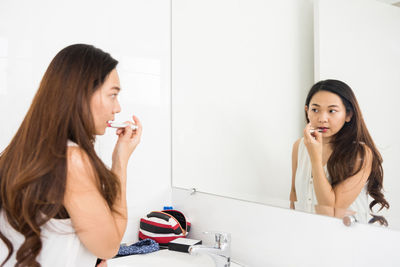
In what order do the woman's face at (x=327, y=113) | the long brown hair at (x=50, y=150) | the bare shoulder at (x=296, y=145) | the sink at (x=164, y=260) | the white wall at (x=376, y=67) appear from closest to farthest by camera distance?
1. the long brown hair at (x=50, y=150)
2. the white wall at (x=376, y=67)
3. the woman's face at (x=327, y=113)
4. the bare shoulder at (x=296, y=145)
5. the sink at (x=164, y=260)

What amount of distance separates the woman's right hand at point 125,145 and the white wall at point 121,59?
0.45 meters

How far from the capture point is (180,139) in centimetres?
159

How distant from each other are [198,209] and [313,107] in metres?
0.67

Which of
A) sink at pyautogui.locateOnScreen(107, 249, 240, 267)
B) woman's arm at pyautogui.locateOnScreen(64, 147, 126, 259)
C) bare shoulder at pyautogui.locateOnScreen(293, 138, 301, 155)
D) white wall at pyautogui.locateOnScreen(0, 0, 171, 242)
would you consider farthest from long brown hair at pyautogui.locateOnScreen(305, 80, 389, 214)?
white wall at pyautogui.locateOnScreen(0, 0, 171, 242)

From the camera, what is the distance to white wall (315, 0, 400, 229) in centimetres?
80

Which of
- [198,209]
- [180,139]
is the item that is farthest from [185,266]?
[180,139]

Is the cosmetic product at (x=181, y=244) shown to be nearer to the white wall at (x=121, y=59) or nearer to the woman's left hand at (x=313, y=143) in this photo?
the white wall at (x=121, y=59)

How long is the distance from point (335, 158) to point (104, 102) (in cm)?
62

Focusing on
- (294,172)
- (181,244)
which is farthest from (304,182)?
(181,244)

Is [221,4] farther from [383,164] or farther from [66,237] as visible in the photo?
[66,237]

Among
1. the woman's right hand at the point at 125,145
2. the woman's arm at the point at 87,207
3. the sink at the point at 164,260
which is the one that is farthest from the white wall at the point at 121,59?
the woman's arm at the point at 87,207

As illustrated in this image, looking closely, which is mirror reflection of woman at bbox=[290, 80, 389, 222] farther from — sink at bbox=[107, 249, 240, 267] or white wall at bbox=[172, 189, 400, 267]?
sink at bbox=[107, 249, 240, 267]

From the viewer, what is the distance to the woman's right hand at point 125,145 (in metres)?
0.93

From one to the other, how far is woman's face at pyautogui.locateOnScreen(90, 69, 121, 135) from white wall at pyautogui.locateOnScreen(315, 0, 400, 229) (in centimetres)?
58
